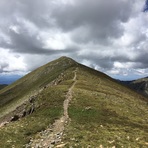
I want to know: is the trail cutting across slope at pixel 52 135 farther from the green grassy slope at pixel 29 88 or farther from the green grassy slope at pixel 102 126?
the green grassy slope at pixel 29 88

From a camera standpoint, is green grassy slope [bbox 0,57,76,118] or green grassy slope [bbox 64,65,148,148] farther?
green grassy slope [bbox 0,57,76,118]

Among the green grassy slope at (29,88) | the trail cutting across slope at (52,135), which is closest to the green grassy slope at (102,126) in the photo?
the trail cutting across slope at (52,135)

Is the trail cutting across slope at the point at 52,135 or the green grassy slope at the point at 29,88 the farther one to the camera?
the green grassy slope at the point at 29,88

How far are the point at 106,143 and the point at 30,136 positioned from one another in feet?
33.4

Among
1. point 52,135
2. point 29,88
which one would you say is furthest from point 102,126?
point 29,88

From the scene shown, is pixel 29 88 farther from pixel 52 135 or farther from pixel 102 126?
pixel 52 135

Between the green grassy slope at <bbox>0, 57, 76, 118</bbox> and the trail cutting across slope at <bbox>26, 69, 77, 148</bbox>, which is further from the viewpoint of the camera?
the green grassy slope at <bbox>0, 57, 76, 118</bbox>

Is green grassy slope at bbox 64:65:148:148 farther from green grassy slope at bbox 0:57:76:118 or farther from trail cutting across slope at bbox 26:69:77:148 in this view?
green grassy slope at bbox 0:57:76:118

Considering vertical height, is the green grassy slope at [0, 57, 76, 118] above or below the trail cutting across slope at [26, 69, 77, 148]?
above

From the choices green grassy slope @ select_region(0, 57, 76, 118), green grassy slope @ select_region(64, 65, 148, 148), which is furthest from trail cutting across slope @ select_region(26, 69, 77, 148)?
green grassy slope @ select_region(0, 57, 76, 118)

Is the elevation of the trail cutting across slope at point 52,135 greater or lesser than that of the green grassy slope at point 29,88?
lesser

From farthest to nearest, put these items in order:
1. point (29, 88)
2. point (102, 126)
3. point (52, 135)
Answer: point (29, 88)
point (102, 126)
point (52, 135)

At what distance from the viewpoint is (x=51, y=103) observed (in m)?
50.1

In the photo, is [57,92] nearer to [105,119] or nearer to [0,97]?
[105,119]
